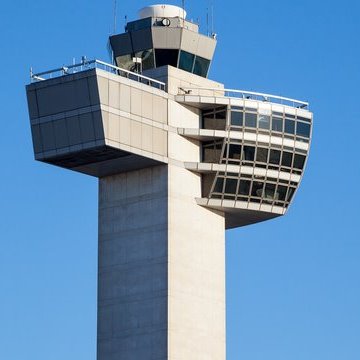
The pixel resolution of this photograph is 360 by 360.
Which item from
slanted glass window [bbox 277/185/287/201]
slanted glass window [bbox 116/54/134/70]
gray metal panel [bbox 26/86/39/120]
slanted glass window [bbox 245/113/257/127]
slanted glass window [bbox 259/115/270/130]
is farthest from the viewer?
slanted glass window [bbox 116/54/134/70]

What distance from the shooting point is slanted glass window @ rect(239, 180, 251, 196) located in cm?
13738

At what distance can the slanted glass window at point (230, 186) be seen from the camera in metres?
137

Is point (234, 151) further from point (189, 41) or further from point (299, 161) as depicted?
point (189, 41)

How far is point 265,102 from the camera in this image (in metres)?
138

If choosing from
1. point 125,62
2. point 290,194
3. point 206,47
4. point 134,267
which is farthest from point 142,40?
point 134,267

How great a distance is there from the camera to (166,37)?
138625mm

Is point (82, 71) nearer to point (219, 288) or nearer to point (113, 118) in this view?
point (113, 118)

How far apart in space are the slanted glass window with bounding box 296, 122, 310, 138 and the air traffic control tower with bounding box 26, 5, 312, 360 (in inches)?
5.9

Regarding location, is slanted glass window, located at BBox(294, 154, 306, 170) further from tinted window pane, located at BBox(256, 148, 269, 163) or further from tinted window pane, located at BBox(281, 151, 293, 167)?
tinted window pane, located at BBox(256, 148, 269, 163)

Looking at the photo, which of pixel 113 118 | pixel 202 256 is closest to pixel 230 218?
pixel 202 256

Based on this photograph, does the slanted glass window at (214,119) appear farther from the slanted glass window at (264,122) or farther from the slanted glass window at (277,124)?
the slanted glass window at (277,124)

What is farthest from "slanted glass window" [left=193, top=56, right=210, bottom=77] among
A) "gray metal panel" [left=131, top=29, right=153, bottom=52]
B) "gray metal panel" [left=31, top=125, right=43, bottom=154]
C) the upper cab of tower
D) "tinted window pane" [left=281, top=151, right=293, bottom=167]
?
"gray metal panel" [left=31, top=125, right=43, bottom=154]

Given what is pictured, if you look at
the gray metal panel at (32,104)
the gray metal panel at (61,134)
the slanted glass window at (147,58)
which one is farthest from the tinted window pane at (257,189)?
the gray metal panel at (32,104)

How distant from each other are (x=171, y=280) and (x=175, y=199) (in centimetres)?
599
